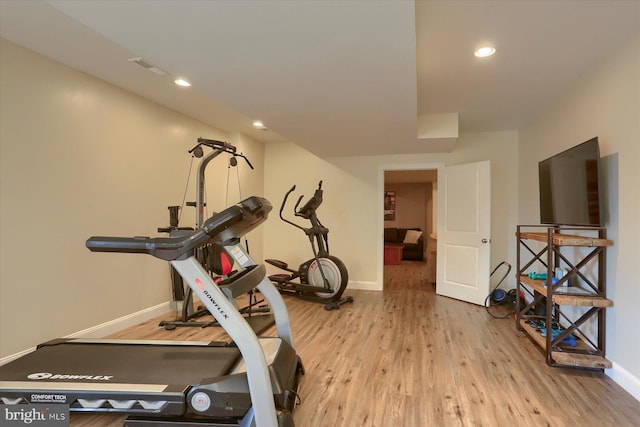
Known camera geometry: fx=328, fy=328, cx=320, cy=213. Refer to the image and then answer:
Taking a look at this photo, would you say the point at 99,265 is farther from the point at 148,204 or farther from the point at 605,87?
the point at 605,87

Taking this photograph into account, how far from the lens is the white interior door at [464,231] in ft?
14.2

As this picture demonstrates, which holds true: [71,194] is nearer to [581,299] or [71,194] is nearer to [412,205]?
[581,299]

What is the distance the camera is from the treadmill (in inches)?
62.3

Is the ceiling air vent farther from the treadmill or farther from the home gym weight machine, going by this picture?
the treadmill

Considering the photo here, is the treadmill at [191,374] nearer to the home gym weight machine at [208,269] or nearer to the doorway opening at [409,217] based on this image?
the home gym weight machine at [208,269]

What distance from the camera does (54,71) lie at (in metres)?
2.74

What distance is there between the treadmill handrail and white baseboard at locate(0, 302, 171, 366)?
1765 millimetres

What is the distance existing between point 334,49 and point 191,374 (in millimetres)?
2058

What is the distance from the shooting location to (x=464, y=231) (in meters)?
4.58

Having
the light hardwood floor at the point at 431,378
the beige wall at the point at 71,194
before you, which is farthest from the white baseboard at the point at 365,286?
the beige wall at the point at 71,194

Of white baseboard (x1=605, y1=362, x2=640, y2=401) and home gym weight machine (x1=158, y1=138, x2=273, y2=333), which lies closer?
white baseboard (x1=605, y1=362, x2=640, y2=401)

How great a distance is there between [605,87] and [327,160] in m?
3.64
